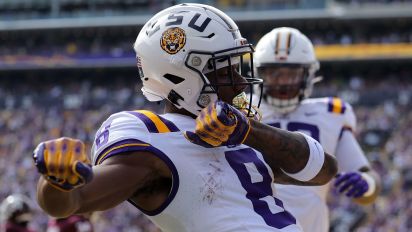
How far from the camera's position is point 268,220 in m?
2.80

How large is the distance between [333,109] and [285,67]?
1.31ft

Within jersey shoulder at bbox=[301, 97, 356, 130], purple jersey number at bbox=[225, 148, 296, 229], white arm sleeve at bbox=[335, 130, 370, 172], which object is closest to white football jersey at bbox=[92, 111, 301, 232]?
purple jersey number at bbox=[225, 148, 296, 229]

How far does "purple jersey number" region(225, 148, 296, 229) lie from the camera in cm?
281

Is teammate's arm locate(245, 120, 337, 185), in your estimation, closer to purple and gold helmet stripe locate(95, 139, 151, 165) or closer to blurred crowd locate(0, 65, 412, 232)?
purple and gold helmet stripe locate(95, 139, 151, 165)

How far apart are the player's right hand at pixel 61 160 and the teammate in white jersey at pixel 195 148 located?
7.0 inches

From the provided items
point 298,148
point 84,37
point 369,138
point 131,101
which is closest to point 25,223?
point 298,148

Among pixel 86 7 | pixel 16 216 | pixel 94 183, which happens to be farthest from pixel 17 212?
pixel 86 7

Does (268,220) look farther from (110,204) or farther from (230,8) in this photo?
(230,8)

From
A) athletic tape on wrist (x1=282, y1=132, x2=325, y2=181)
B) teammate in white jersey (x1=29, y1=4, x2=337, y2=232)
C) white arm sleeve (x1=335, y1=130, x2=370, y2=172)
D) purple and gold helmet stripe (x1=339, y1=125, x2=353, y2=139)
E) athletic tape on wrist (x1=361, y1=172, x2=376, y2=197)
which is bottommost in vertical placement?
athletic tape on wrist (x1=361, y1=172, x2=376, y2=197)

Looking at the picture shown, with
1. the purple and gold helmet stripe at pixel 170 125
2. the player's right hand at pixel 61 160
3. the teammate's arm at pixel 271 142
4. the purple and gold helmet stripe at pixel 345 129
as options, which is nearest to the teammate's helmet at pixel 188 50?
the purple and gold helmet stripe at pixel 170 125

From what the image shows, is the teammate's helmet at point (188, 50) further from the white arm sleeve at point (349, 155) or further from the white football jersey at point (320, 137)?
the white arm sleeve at point (349, 155)

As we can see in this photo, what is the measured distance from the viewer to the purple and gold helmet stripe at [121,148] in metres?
2.56

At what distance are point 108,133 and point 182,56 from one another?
39cm

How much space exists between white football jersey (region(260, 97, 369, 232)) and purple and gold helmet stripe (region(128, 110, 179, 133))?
1989 mm
